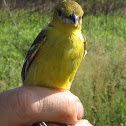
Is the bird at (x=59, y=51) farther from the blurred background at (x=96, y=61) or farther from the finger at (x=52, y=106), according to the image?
the blurred background at (x=96, y=61)

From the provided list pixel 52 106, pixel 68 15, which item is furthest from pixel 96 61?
pixel 52 106

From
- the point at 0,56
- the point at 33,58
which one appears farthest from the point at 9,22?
the point at 33,58

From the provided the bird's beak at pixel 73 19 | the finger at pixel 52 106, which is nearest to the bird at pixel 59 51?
the bird's beak at pixel 73 19

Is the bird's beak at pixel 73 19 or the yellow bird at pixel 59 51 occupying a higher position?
the bird's beak at pixel 73 19

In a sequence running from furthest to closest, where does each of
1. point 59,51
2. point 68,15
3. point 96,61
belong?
→ point 96,61, point 68,15, point 59,51

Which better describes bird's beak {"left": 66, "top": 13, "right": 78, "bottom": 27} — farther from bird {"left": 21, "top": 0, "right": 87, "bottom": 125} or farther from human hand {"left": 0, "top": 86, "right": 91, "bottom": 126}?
human hand {"left": 0, "top": 86, "right": 91, "bottom": 126}

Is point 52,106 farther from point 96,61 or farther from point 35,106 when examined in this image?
point 96,61
